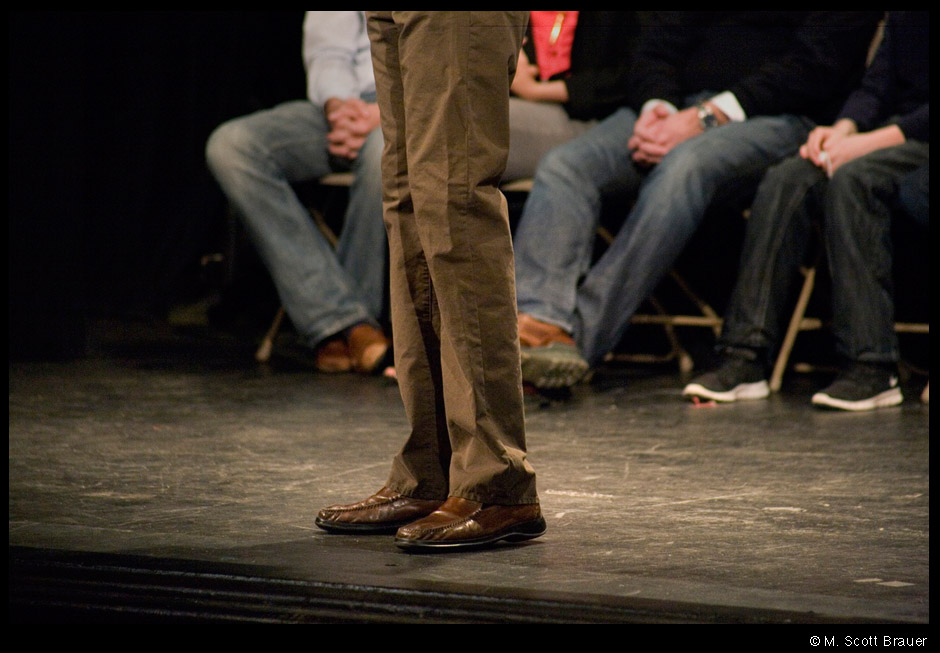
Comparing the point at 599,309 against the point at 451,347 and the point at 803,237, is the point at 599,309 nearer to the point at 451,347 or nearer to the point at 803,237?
the point at 803,237

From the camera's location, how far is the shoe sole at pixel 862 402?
9.48 ft

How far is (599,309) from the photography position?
125 inches

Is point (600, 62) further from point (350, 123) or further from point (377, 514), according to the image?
point (377, 514)

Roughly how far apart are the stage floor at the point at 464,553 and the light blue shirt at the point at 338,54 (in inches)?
37.3

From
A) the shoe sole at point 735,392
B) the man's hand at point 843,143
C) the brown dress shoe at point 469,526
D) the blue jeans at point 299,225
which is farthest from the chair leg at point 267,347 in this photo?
the brown dress shoe at point 469,526

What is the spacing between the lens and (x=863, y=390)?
291 cm

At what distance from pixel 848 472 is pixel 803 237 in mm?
1057

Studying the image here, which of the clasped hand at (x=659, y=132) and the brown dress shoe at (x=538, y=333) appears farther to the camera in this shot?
the clasped hand at (x=659, y=132)

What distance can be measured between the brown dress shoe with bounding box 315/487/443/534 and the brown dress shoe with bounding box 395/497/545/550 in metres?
0.09

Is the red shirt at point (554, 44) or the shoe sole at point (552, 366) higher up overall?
the red shirt at point (554, 44)

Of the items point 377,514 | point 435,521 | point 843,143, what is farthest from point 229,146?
point 435,521

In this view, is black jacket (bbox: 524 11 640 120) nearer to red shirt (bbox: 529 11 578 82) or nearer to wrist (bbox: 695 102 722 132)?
red shirt (bbox: 529 11 578 82)

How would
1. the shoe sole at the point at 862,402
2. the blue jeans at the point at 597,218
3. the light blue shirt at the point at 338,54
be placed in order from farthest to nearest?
1. the light blue shirt at the point at 338,54
2. the blue jeans at the point at 597,218
3. the shoe sole at the point at 862,402

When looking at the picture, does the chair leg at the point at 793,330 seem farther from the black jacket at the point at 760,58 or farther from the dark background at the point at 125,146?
the dark background at the point at 125,146
